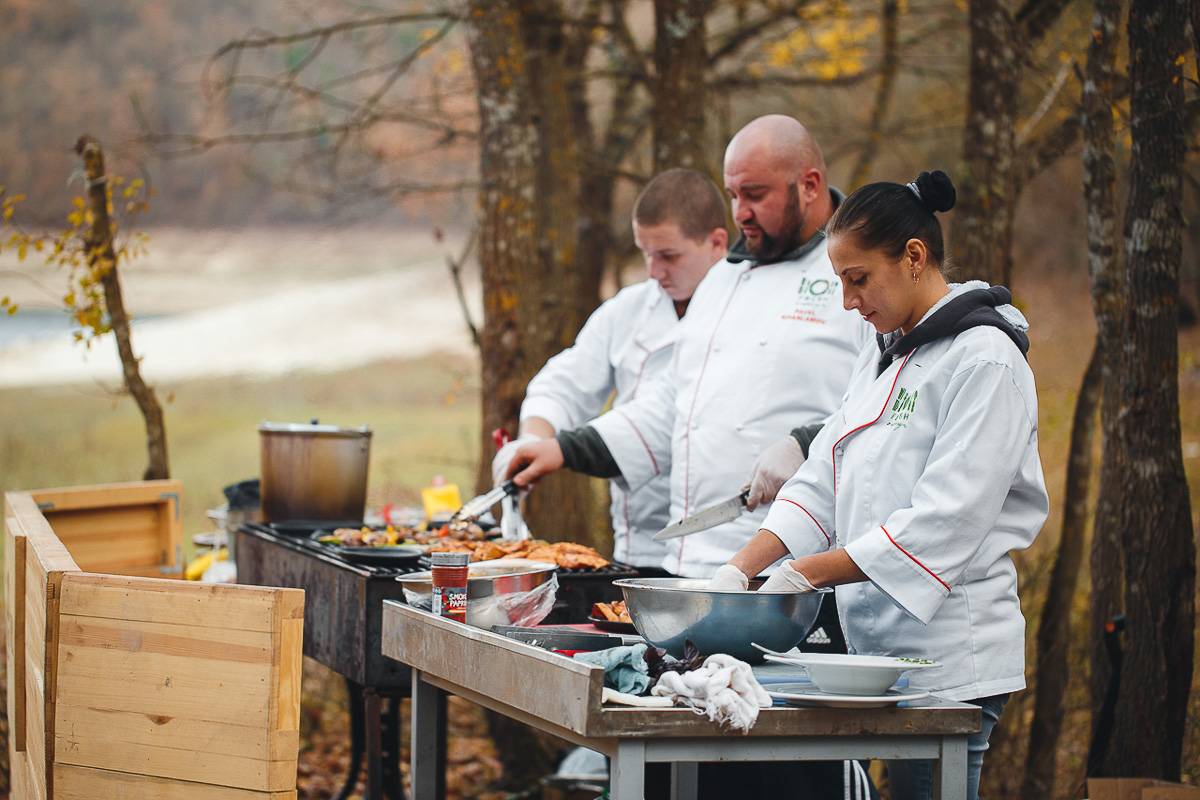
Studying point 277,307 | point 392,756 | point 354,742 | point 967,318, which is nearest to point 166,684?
point 967,318

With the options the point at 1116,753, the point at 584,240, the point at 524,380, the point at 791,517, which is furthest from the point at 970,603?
the point at 584,240

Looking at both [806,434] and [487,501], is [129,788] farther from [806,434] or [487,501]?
[806,434]

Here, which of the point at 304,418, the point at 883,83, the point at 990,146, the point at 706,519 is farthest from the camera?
the point at 304,418

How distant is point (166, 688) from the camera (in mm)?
2641

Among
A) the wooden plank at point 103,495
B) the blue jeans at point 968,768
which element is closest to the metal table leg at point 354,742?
the wooden plank at point 103,495

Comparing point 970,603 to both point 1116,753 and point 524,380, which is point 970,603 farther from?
point 524,380

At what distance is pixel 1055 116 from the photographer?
29.2 ft

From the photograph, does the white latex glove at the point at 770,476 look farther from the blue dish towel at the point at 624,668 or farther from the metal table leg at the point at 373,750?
the metal table leg at the point at 373,750

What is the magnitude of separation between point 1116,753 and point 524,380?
3.17 metres

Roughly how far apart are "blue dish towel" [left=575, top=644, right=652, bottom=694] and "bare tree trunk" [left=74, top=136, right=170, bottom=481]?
13.9 feet

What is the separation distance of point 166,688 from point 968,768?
1.59 m

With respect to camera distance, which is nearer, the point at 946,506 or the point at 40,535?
the point at 946,506

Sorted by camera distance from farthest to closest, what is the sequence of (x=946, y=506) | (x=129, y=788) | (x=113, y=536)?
(x=113, y=536) < (x=129, y=788) < (x=946, y=506)

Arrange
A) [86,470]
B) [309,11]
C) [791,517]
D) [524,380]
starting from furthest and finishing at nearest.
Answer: [86,470] < [309,11] < [524,380] < [791,517]
